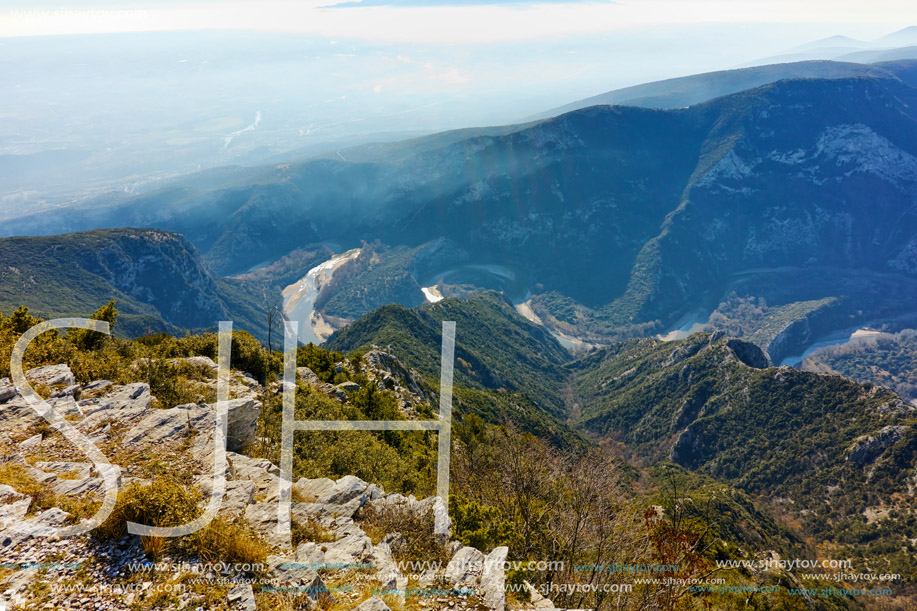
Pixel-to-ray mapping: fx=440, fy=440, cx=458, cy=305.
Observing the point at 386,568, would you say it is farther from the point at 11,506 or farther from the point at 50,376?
the point at 50,376

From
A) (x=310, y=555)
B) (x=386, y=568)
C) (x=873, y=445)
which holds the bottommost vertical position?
(x=873, y=445)

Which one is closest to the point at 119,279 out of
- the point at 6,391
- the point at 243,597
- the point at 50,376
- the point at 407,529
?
the point at 50,376

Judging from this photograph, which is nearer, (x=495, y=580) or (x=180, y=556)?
(x=180, y=556)

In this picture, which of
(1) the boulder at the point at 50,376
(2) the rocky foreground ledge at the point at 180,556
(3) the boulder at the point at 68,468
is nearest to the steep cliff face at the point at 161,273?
(1) the boulder at the point at 50,376

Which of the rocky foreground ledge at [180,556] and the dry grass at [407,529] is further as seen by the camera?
the dry grass at [407,529]

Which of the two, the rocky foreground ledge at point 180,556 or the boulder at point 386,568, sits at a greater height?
the rocky foreground ledge at point 180,556

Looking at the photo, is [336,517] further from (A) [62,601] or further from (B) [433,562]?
(A) [62,601]

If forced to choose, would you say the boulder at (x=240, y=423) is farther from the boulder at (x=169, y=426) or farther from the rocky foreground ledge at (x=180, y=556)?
the boulder at (x=169, y=426)

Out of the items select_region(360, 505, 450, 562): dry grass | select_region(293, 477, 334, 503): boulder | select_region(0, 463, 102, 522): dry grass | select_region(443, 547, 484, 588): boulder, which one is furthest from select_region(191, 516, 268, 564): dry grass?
select_region(443, 547, 484, 588): boulder

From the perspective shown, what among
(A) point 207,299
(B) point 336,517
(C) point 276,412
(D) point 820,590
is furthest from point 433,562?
(A) point 207,299
